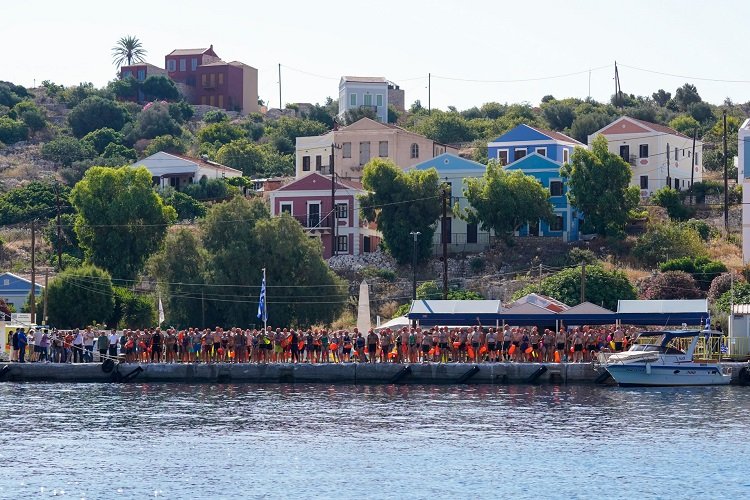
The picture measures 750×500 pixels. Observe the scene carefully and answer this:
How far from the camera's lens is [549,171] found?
80.4 metres

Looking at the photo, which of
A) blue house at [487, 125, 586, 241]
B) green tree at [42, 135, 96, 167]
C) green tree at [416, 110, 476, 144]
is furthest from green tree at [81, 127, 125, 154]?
blue house at [487, 125, 586, 241]

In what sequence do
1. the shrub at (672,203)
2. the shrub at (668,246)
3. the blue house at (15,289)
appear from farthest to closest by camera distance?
the shrub at (672,203), the blue house at (15,289), the shrub at (668,246)

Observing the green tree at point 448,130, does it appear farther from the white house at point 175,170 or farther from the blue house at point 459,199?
the blue house at point 459,199

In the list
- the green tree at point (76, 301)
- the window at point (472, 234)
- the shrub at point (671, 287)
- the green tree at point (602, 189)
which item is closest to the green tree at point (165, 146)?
the window at point (472, 234)

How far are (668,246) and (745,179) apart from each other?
196 inches

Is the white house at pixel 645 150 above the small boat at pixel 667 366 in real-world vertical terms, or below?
above

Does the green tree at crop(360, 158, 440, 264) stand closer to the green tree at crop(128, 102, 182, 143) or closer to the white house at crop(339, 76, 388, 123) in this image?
the white house at crop(339, 76, 388, 123)

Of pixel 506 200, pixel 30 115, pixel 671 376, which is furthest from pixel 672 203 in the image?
pixel 30 115

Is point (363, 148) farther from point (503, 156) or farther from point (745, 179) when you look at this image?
point (745, 179)

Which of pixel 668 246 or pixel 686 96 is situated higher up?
pixel 686 96

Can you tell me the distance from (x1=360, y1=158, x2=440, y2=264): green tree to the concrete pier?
27047 millimetres

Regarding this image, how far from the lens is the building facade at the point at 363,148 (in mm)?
91562

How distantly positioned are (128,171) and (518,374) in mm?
38283

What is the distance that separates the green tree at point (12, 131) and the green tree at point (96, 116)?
5182 mm
